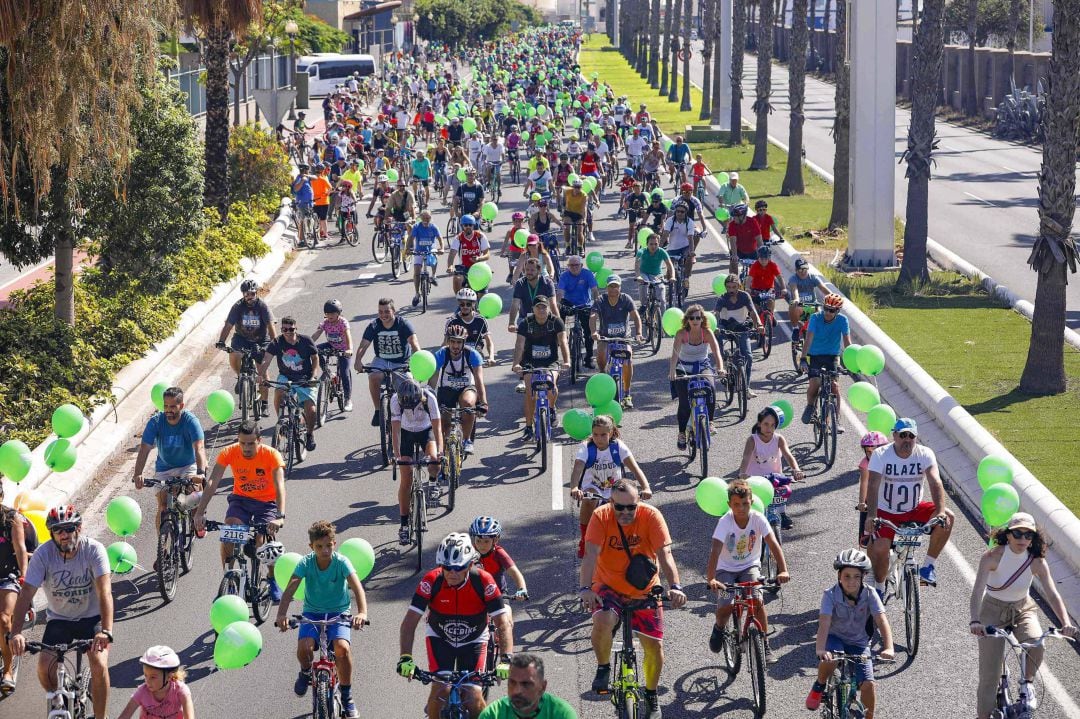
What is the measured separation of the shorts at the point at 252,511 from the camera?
40.8ft

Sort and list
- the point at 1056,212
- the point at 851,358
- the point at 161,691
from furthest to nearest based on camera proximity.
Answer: the point at 1056,212 → the point at 851,358 → the point at 161,691

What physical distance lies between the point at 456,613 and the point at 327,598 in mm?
1224

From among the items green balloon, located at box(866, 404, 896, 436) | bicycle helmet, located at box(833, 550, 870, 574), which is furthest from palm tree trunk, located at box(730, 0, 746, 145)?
bicycle helmet, located at box(833, 550, 870, 574)

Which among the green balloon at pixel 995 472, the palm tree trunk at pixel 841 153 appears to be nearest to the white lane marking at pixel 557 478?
the green balloon at pixel 995 472

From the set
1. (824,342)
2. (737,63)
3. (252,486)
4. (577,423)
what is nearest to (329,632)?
(252,486)

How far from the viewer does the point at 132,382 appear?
65.3ft

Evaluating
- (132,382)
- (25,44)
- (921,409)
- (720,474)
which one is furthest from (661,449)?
(25,44)

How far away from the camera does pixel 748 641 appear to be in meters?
10.5

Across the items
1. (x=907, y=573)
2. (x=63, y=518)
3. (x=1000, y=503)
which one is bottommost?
(x=907, y=573)

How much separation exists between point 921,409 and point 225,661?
11150mm

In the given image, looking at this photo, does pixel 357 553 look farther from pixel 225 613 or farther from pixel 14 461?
pixel 14 461

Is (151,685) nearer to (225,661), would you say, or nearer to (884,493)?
(225,661)

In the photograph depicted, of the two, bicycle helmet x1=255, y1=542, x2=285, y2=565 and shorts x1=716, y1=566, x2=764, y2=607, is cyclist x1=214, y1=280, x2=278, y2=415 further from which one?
shorts x1=716, y1=566, x2=764, y2=607

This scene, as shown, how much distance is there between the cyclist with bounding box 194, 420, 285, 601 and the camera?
1235 centimetres
